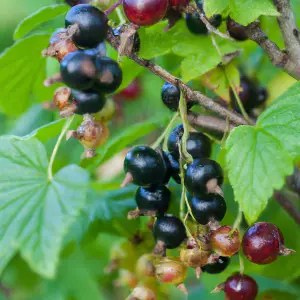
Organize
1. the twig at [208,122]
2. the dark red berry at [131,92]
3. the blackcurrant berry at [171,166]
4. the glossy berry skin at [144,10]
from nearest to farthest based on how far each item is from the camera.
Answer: the glossy berry skin at [144,10] → the blackcurrant berry at [171,166] → the twig at [208,122] → the dark red berry at [131,92]

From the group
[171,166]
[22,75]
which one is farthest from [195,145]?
[22,75]

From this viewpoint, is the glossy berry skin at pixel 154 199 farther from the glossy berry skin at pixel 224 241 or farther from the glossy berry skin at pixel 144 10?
the glossy berry skin at pixel 144 10

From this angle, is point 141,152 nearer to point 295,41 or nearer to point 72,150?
point 295,41

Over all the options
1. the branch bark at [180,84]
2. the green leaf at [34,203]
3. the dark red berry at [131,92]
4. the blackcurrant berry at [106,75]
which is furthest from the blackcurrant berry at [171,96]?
the dark red berry at [131,92]

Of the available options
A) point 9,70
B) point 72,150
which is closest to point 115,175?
point 72,150

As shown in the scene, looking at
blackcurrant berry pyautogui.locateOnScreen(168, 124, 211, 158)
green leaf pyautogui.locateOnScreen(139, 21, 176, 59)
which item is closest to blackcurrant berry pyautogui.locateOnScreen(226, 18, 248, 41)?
green leaf pyautogui.locateOnScreen(139, 21, 176, 59)

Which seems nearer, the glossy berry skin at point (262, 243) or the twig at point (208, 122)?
the glossy berry skin at point (262, 243)

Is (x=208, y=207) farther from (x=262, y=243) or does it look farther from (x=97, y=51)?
(x=97, y=51)
